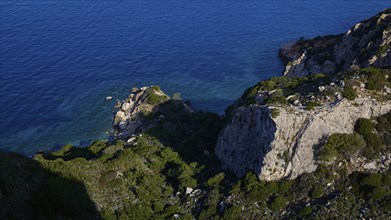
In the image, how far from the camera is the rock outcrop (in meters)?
72.0

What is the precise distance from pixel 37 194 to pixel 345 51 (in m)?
64.7

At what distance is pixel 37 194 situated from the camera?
29.5 m

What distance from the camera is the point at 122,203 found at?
36.2 m

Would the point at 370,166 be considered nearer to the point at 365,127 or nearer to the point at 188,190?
the point at 365,127

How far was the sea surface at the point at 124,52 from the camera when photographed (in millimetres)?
80125

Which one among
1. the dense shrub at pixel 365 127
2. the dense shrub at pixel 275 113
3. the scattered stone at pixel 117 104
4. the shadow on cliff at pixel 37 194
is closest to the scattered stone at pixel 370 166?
the dense shrub at pixel 365 127

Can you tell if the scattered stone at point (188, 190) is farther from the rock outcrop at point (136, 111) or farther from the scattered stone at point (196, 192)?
the rock outcrop at point (136, 111)

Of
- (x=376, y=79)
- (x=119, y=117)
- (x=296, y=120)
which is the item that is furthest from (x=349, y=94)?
(x=119, y=117)

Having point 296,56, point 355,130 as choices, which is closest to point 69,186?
point 355,130

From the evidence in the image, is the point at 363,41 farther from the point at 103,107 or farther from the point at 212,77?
the point at 103,107

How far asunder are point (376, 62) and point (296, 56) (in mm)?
36965

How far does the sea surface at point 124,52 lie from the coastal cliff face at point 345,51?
21.7 feet

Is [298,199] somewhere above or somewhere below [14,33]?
below

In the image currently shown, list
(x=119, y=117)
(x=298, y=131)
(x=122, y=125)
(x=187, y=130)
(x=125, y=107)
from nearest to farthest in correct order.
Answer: (x=298, y=131) → (x=187, y=130) → (x=122, y=125) → (x=119, y=117) → (x=125, y=107)
